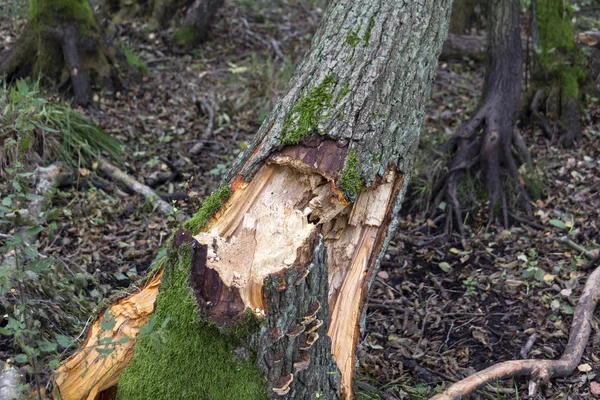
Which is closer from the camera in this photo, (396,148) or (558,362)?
(396,148)

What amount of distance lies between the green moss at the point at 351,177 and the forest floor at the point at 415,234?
0.92m

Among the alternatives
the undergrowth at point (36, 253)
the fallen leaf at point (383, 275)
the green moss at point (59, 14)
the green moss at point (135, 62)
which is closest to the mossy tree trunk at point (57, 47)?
the green moss at point (59, 14)

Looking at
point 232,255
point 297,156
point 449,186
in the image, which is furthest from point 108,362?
point 449,186

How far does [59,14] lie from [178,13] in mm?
2821

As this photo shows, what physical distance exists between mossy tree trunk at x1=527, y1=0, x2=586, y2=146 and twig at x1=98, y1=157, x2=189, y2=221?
400 cm

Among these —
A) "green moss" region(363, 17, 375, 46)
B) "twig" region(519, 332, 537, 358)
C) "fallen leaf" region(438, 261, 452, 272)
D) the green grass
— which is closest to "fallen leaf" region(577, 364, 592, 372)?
"twig" region(519, 332, 537, 358)

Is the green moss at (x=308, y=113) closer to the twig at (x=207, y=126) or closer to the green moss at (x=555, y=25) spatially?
the twig at (x=207, y=126)

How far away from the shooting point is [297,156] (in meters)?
3.12

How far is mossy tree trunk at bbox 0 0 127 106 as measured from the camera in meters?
6.48

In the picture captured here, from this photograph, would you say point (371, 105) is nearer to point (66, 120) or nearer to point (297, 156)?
point (297, 156)

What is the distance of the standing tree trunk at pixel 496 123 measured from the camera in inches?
218

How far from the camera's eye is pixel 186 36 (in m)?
8.70

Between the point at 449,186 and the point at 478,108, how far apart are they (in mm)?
791

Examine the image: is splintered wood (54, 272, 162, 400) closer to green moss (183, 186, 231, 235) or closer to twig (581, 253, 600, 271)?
green moss (183, 186, 231, 235)
